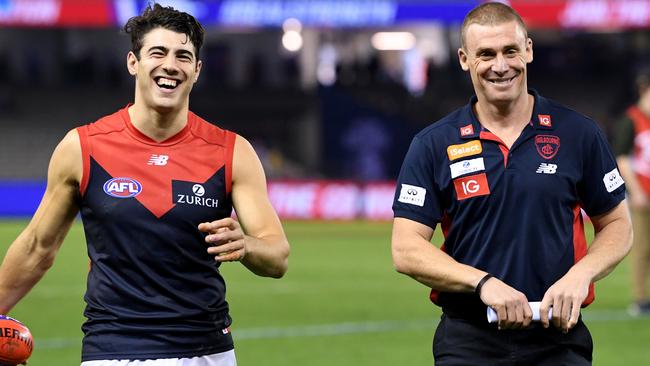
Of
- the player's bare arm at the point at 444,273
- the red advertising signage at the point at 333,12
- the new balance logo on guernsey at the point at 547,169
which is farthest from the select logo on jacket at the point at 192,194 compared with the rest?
the red advertising signage at the point at 333,12

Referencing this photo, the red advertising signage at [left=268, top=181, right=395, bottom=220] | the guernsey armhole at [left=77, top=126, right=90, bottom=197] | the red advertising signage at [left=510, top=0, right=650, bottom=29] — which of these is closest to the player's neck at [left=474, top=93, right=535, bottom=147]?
the guernsey armhole at [left=77, top=126, right=90, bottom=197]

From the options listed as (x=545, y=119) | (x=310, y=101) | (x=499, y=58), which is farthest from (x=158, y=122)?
(x=310, y=101)

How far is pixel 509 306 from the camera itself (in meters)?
4.90

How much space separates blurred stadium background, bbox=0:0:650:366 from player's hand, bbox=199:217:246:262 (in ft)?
30.7

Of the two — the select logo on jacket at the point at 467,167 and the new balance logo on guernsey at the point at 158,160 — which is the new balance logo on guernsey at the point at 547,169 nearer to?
the select logo on jacket at the point at 467,167

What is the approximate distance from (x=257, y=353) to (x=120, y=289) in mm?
6713

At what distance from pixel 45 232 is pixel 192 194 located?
69 cm

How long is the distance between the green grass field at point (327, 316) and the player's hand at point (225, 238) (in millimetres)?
6559

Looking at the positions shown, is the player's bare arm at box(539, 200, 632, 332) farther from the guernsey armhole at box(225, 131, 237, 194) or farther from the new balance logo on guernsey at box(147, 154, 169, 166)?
the new balance logo on guernsey at box(147, 154, 169, 166)

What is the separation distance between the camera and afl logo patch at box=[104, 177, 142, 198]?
5449 mm

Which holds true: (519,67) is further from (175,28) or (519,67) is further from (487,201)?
(175,28)

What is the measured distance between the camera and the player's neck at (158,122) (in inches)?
220

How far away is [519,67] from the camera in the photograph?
17.1 ft

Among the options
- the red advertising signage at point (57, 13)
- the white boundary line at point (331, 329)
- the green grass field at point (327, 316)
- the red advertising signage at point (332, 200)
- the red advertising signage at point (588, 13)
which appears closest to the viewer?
the green grass field at point (327, 316)
